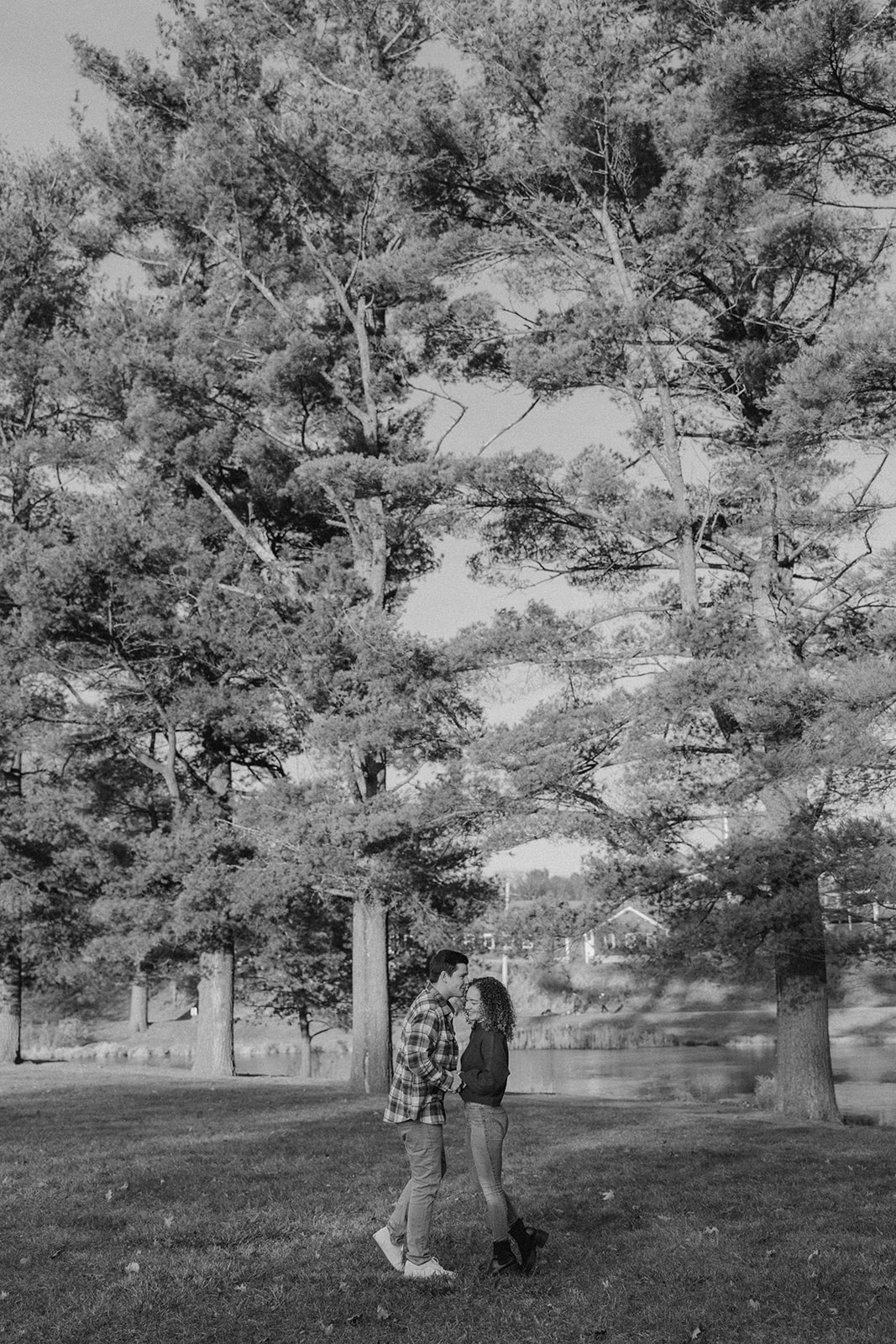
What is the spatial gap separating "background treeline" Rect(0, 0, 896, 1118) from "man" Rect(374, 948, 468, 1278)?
9048 mm

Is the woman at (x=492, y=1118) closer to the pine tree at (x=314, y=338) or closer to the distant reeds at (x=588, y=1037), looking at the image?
the pine tree at (x=314, y=338)

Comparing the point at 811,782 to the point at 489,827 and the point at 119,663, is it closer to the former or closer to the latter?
the point at 489,827

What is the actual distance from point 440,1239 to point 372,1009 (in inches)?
504

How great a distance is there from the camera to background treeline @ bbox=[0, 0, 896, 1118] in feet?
52.3

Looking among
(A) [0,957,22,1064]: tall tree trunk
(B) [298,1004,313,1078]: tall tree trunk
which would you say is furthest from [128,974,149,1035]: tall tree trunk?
(A) [0,957,22,1064]: tall tree trunk

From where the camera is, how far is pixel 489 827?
18.5 m

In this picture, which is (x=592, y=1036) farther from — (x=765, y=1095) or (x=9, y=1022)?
(x=765, y=1095)

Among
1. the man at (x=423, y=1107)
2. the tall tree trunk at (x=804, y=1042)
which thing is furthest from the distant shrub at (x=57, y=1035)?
the man at (x=423, y=1107)

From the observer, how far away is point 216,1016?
2577cm

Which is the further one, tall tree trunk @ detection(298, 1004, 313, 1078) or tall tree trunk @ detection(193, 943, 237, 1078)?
tall tree trunk @ detection(298, 1004, 313, 1078)

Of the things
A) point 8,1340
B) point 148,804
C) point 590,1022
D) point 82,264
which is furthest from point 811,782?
point 590,1022

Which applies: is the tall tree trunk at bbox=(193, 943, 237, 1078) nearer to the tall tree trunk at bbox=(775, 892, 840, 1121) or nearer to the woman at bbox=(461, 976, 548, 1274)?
the tall tree trunk at bbox=(775, 892, 840, 1121)

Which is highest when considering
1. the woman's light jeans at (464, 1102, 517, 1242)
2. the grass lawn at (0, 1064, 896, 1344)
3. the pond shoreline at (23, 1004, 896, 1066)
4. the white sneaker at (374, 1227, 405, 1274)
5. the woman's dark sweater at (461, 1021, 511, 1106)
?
the woman's dark sweater at (461, 1021, 511, 1106)

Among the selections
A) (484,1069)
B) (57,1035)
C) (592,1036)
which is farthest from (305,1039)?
(484,1069)
